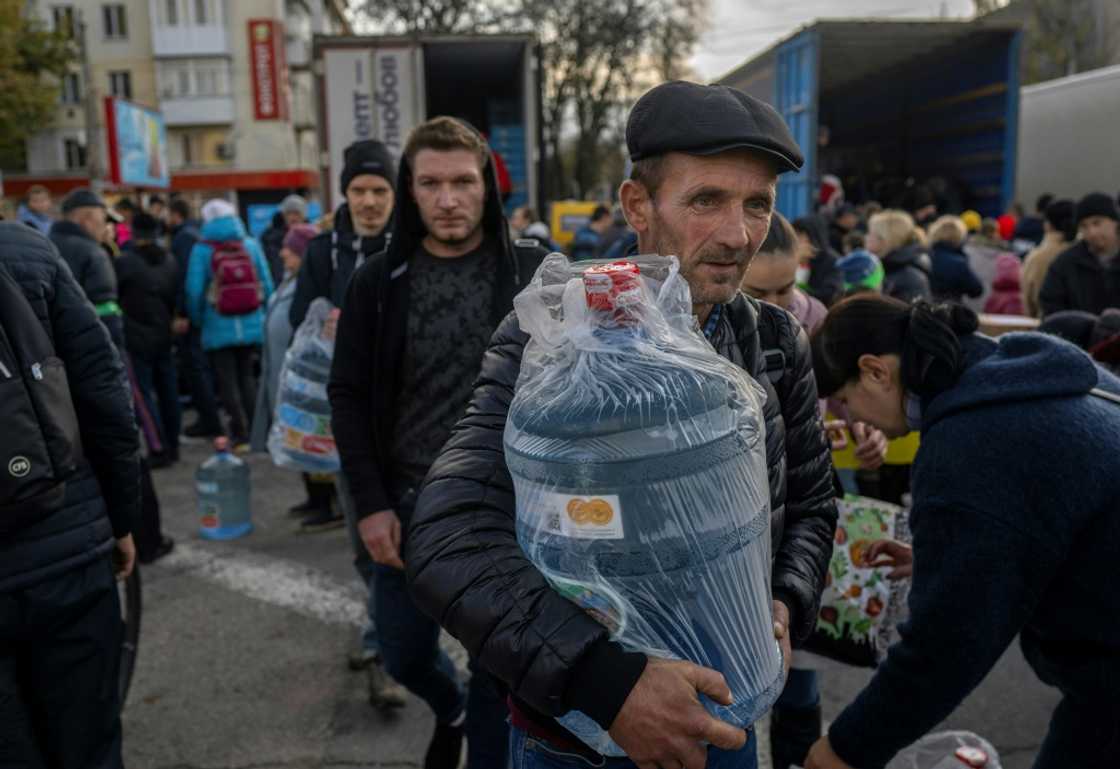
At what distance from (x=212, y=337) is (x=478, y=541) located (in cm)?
685

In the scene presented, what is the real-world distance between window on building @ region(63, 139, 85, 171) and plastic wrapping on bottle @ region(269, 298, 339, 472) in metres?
42.2

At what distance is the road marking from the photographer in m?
4.46

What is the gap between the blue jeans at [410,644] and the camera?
282cm

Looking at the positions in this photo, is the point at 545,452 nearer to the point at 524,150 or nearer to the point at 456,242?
the point at 456,242

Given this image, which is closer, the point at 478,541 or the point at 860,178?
the point at 478,541

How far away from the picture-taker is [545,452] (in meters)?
1.21

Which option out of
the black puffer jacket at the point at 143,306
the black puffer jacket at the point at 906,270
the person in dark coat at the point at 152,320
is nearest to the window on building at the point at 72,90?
the person in dark coat at the point at 152,320

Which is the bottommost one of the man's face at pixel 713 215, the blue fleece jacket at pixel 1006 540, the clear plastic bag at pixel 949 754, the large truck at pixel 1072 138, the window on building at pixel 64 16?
the clear plastic bag at pixel 949 754

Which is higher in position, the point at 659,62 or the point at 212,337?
the point at 659,62

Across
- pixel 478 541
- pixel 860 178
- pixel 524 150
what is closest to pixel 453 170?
pixel 478 541

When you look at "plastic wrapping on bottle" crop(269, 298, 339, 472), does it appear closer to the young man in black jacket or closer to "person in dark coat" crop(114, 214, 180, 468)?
the young man in black jacket

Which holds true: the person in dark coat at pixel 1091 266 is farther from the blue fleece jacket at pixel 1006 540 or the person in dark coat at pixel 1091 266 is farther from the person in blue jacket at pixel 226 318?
the person in blue jacket at pixel 226 318

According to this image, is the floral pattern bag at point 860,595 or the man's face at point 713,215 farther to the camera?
the floral pattern bag at point 860,595

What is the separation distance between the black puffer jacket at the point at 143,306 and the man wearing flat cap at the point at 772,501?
250 inches
